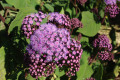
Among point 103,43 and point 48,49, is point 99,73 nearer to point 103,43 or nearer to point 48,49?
point 103,43

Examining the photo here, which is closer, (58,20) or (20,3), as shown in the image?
(58,20)

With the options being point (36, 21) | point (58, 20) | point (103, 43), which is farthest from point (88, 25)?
point (36, 21)

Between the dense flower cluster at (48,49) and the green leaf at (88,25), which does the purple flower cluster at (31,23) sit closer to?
the dense flower cluster at (48,49)

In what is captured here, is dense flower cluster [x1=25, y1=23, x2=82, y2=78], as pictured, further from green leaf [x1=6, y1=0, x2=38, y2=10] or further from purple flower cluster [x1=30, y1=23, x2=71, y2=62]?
green leaf [x1=6, y1=0, x2=38, y2=10]

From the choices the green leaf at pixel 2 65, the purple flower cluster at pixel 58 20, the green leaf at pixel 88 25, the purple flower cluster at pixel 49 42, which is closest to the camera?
the purple flower cluster at pixel 49 42

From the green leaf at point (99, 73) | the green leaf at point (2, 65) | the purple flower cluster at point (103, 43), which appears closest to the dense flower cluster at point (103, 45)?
the purple flower cluster at point (103, 43)

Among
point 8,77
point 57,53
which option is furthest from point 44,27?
point 8,77
